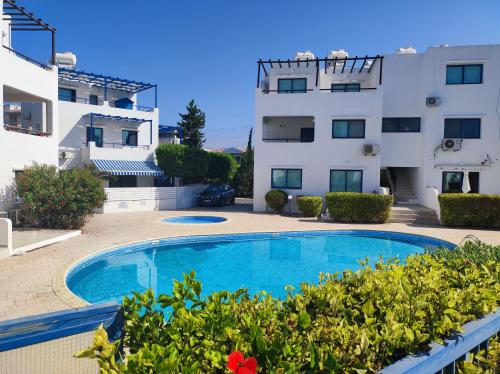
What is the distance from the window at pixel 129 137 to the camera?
132 ft

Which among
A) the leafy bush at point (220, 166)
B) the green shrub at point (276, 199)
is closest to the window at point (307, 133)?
the green shrub at point (276, 199)

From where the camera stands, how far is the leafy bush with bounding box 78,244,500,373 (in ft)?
7.84

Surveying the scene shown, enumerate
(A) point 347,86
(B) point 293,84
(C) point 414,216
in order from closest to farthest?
(C) point 414,216, (B) point 293,84, (A) point 347,86

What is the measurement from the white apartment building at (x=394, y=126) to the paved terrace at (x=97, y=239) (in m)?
5.24

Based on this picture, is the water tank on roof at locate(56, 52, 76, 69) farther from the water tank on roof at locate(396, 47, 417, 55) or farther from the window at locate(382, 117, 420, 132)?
the water tank on roof at locate(396, 47, 417, 55)

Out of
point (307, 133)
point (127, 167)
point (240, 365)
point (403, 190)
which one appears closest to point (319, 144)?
point (307, 133)

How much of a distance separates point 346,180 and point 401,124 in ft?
25.7

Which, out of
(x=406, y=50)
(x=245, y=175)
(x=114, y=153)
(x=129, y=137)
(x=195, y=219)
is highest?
(x=406, y=50)

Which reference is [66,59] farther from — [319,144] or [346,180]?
[346,180]

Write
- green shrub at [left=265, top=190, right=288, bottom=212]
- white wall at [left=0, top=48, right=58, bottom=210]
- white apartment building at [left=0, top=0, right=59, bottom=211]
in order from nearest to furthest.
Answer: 1. white wall at [left=0, top=48, right=58, bottom=210]
2. white apartment building at [left=0, top=0, right=59, bottom=211]
3. green shrub at [left=265, top=190, right=288, bottom=212]

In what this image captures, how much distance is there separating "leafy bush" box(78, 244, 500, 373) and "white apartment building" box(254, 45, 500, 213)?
25.3m

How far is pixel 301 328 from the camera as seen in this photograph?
303 centimetres

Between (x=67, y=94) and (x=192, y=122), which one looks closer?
(x=67, y=94)

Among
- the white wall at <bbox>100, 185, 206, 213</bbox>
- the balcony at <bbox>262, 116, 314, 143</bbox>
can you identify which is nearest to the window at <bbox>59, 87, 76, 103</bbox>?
the white wall at <bbox>100, 185, 206, 213</bbox>
